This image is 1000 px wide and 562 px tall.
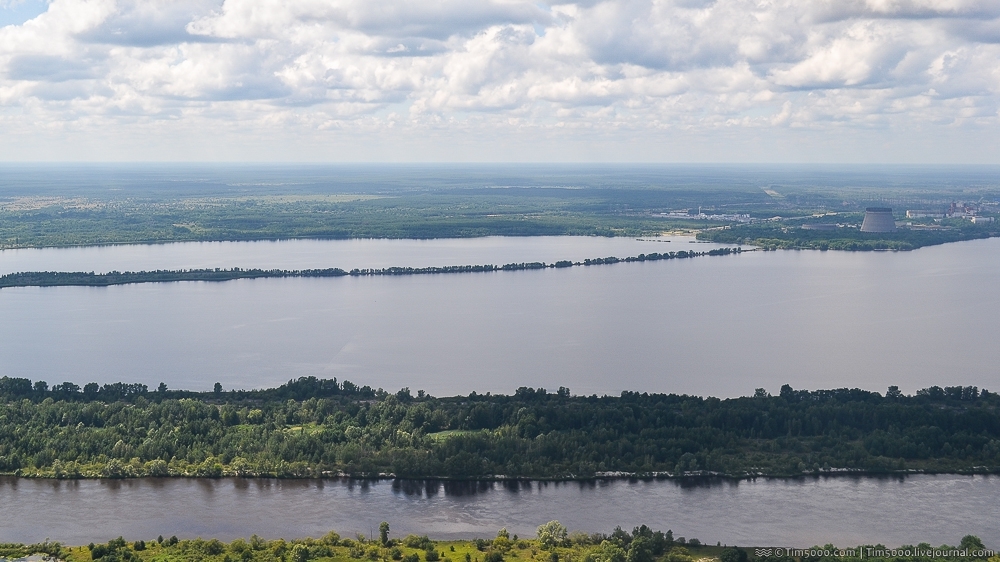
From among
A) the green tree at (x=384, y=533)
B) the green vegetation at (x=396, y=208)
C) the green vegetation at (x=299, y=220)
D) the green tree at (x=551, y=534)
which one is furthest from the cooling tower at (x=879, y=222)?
the green tree at (x=384, y=533)

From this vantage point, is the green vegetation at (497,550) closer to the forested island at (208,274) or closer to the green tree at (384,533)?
the green tree at (384,533)

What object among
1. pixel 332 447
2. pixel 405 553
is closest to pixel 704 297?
pixel 332 447

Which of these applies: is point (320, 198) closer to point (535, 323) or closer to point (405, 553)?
point (535, 323)

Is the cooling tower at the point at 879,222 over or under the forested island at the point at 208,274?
over

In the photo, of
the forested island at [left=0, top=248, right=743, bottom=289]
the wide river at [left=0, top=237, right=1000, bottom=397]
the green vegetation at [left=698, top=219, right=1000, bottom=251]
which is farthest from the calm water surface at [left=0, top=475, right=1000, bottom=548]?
the green vegetation at [left=698, top=219, right=1000, bottom=251]

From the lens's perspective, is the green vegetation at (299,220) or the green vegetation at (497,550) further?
the green vegetation at (299,220)

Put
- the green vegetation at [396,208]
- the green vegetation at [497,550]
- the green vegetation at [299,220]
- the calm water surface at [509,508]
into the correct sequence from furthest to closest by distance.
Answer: the green vegetation at [396,208]
the green vegetation at [299,220]
the calm water surface at [509,508]
the green vegetation at [497,550]
